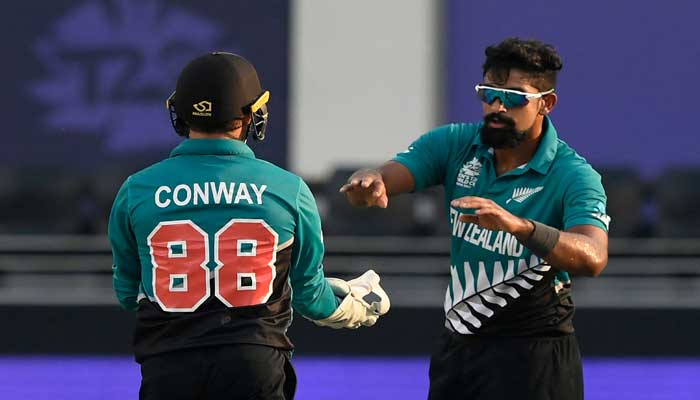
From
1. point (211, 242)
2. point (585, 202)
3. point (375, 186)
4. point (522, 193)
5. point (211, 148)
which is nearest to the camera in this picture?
point (211, 242)

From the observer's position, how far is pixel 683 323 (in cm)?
930

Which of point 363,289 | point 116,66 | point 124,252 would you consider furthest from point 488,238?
point 116,66

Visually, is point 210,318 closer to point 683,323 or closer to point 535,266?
point 535,266

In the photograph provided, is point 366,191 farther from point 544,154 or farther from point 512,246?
point 544,154

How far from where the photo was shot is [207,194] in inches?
135

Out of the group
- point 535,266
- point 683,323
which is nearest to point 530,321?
point 535,266

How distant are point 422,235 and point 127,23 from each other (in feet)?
14.6

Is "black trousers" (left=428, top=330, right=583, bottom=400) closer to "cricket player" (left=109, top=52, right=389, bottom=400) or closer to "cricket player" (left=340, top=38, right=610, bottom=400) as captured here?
"cricket player" (left=340, top=38, right=610, bottom=400)

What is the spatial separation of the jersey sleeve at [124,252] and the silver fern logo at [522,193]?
4.07 ft

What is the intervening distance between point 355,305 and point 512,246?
537 mm

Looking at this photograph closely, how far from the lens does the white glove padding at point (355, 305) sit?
3.86m

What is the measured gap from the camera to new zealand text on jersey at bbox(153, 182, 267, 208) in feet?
11.2

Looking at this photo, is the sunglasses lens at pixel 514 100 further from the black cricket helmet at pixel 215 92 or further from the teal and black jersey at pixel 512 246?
the black cricket helmet at pixel 215 92

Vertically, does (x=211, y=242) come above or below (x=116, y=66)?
above
